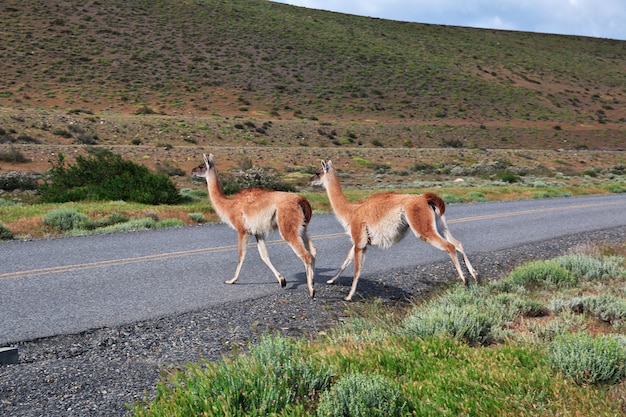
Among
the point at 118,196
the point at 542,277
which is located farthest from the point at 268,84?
the point at 542,277

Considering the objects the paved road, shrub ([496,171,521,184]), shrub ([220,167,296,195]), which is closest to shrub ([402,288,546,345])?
the paved road

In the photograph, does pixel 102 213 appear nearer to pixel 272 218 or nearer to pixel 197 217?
pixel 197 217

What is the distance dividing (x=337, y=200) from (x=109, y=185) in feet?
43.5

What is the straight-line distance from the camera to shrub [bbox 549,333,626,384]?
4492 millimetres

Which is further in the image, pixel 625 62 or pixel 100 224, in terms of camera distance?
pixel 625 62

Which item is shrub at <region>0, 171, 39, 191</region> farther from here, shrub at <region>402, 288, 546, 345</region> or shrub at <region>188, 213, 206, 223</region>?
shrub at <region>402, 288, 546, 345</region>

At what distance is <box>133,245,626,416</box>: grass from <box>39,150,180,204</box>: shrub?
48.9ft

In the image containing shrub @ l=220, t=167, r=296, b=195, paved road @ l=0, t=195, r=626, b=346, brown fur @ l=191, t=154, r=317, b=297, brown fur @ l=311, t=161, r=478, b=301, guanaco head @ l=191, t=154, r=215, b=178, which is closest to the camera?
paved road @ l=0, t=195, r=626, b=346

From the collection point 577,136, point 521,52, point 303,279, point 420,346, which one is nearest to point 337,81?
point 577,136

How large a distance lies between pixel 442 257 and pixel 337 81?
5741cm

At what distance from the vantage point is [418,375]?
15.1ft

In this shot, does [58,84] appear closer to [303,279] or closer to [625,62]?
[303,279]

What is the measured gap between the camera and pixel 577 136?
209 feet

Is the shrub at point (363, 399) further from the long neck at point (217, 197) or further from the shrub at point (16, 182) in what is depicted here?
the shrub at point (16, 182)
